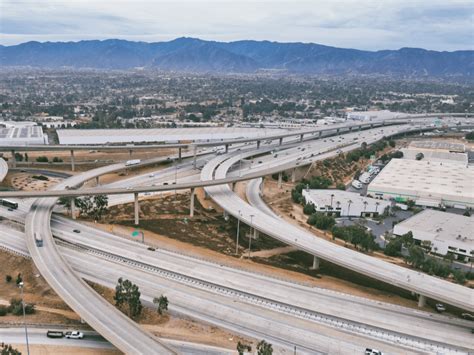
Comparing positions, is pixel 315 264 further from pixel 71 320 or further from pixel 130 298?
pixel 71 320

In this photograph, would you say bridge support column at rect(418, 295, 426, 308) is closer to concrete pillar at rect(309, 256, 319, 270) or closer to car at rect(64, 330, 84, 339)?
concrete pillar at rect(309, 256, 319, 270)

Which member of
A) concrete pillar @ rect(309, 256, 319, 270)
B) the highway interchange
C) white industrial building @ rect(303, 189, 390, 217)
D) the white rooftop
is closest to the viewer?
the highway interchange

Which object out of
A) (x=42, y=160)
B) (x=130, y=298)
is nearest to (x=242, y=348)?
(x=130, y=298)

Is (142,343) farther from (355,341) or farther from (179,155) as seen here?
(179,155)

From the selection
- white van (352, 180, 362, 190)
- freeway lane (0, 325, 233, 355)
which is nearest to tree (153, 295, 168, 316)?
freeway lane (0, 325, 233, 355)

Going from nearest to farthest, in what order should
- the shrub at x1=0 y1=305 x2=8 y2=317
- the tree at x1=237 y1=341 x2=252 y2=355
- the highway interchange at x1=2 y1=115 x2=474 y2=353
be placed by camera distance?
the tree at x1=237 y1=341 x2=252 y2=355, the highway interchange at x1=2 y1=115 x2=474 y2=353, the shrub at x1=0 y1=305 x2=8 y2=317
